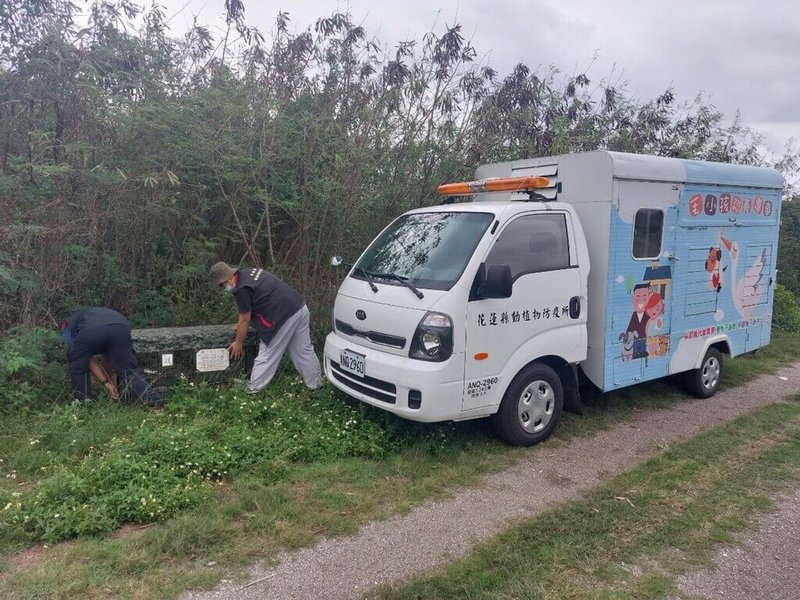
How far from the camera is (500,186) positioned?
5891 millimetres

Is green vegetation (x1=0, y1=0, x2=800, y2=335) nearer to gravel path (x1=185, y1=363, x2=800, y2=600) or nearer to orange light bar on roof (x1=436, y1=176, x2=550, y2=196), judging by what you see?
orange light bar on roof (x1=436, y1=176, x2=550, y2=196)

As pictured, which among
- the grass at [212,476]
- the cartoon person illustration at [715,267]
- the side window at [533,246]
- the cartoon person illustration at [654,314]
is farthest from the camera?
the cartoon person illustration at [715,267]

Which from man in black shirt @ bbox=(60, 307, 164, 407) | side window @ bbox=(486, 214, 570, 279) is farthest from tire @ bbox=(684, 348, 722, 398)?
man in black shirt @ bbox=(60, 307, 164, 407)

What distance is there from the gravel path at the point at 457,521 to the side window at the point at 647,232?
1.77 meters

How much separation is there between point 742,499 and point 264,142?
5842 millimetres

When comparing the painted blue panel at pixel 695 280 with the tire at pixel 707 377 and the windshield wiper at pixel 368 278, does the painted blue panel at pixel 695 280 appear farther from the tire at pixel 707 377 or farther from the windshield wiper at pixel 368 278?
the windshield wiper at pixel 368 278

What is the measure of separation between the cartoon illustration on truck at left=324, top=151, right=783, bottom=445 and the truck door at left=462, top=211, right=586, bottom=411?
12 mm

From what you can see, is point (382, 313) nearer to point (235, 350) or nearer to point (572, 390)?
point (235, 350)

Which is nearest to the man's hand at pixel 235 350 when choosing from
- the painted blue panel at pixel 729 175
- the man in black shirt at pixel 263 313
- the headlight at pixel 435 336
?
the man in black shirt at pixel 263 313

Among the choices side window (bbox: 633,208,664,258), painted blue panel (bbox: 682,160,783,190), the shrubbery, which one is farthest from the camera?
painted blue panel (bbox: 682,160,783,190)

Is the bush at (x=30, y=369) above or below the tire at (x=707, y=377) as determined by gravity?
above

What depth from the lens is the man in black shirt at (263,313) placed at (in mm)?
5938

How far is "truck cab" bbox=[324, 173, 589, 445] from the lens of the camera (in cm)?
471

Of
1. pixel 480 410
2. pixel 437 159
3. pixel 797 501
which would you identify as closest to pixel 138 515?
pixel 480 410
